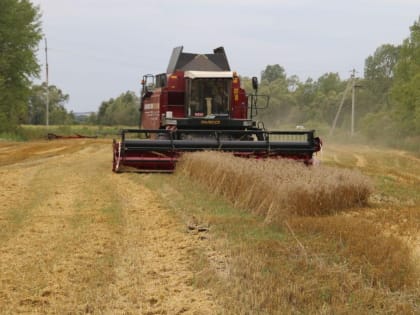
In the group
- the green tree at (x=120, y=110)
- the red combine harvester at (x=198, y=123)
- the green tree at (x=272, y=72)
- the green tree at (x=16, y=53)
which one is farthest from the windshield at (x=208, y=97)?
the green tree at (x=272, y=72)

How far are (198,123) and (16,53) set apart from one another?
2492 cm

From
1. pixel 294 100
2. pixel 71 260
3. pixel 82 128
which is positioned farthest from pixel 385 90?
pixel 71 260

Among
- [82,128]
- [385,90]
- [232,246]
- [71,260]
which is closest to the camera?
[71,260]

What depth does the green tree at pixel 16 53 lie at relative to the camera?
39.4 meters

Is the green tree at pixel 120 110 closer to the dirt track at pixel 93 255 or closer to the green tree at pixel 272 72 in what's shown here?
the green tree at pixel 272 72

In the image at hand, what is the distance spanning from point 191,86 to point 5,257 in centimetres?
1268

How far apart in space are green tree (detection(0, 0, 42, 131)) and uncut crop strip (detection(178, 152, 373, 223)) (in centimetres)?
3039

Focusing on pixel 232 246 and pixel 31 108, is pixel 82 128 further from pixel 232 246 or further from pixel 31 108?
pixel 232 246

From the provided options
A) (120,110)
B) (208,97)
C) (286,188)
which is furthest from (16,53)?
(120,110)

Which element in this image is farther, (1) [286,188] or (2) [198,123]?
(2) [198,123]

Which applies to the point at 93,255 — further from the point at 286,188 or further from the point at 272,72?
the point at 272,72

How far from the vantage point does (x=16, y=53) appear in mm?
39656

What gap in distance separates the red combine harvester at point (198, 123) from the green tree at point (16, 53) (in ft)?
68.5

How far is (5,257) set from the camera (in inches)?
259
